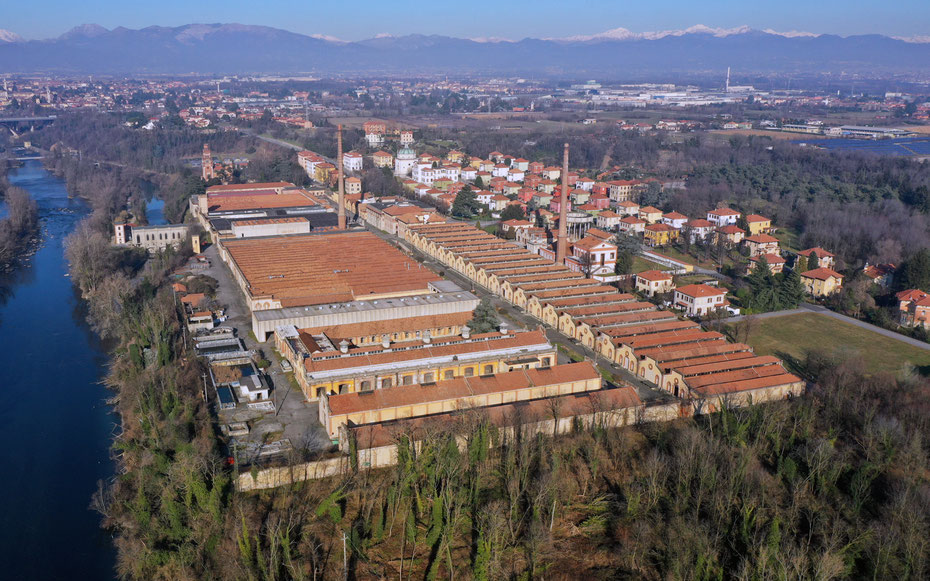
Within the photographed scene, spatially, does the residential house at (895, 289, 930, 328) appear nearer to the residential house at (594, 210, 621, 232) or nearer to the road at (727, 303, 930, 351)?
the road at (727, 303, 930, 351)

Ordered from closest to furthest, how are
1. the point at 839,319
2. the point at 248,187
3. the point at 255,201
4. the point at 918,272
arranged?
1. the point at 839,319
2. the point at 918,272
3. the point at 255,201
4. the point at 248,187

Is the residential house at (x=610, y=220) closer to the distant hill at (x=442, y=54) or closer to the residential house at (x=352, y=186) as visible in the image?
the residential house at (x=352, y=186)

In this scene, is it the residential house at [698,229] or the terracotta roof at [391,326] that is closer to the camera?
the terracotta roof at [391,326]

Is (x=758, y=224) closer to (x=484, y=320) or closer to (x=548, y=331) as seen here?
(x=548, y=331)

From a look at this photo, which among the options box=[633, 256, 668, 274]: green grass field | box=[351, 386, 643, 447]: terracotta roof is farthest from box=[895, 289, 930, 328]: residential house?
box=[351, 386, 643, 447]: terracotta roof

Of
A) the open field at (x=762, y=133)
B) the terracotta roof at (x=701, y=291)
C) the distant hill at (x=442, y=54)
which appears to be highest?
the distant hill at (x=442, y=54)

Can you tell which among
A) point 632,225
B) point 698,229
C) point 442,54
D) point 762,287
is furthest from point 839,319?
point 442,54

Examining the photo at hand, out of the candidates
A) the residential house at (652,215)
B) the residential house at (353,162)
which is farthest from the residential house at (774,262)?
the residential house at (353,162)

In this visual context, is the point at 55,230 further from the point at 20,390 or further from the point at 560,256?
the point at 560,256
